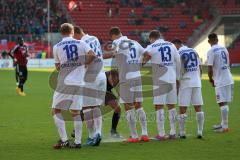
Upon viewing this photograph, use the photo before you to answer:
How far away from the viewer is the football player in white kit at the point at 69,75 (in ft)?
40.5

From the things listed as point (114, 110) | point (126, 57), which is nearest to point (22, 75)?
point (114, 110)

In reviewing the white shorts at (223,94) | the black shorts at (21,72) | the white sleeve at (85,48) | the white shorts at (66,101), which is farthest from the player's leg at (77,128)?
the black shorts at (21,72)

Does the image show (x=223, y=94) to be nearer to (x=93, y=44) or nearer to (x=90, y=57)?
(x=93, y=44)

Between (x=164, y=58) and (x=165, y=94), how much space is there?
2.56ft

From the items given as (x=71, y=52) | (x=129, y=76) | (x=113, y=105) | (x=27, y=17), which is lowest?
(x=113, y=105)

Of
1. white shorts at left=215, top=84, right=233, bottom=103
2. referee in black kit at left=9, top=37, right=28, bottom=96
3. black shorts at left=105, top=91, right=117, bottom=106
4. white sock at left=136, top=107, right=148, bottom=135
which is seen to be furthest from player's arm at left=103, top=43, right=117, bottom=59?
referee in black kit at left=9, top=37, right=28, bottom=96

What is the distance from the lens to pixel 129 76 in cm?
1348

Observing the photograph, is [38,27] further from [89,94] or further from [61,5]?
[89,94]

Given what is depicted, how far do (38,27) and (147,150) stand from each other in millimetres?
40062

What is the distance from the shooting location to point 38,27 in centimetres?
5122

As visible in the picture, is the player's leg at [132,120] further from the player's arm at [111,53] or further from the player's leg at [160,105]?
the player's arm at [111,53]

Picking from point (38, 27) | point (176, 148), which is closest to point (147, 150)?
point (176, 148)

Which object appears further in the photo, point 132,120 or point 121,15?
point 121,15

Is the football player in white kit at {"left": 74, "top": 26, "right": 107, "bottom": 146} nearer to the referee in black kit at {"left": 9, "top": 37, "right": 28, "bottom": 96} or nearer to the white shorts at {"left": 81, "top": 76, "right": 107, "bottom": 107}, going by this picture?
the white shorts at {"left": 81, "top": 76, "right": 107, "bottom": 107}
